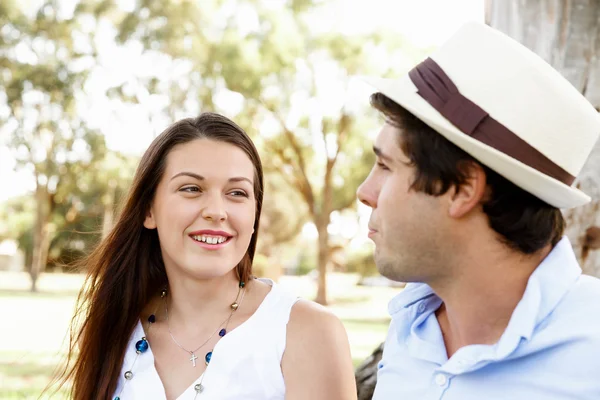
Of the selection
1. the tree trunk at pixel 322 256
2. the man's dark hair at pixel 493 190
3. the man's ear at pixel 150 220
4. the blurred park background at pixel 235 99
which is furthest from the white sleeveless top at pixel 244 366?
the tree trunk at pixel 322 256

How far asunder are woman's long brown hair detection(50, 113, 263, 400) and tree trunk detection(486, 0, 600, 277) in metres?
1.30

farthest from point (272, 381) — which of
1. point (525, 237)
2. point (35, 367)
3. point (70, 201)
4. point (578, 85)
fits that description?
point (70, 201)

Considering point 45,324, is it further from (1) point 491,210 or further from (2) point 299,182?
(1) point 491,210

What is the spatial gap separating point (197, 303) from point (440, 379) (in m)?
1.28

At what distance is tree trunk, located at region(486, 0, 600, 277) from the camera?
3.16 m

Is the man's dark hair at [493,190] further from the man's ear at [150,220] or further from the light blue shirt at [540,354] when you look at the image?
the man's ear at [150,220]

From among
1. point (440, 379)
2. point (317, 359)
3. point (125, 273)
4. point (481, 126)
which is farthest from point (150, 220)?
point (481, 126)

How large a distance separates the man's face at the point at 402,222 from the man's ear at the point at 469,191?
0.12ft

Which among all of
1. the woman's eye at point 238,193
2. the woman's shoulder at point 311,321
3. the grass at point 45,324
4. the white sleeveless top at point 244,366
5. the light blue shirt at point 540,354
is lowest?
the grass at point 45,324

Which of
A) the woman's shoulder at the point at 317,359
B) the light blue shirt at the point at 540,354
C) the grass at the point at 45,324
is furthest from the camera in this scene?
the grass at the point at 45,324

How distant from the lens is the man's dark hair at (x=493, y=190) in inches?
70.1

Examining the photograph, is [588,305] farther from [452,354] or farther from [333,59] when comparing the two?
[333,59]

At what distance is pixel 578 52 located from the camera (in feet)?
10.4

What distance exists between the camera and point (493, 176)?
178cm
